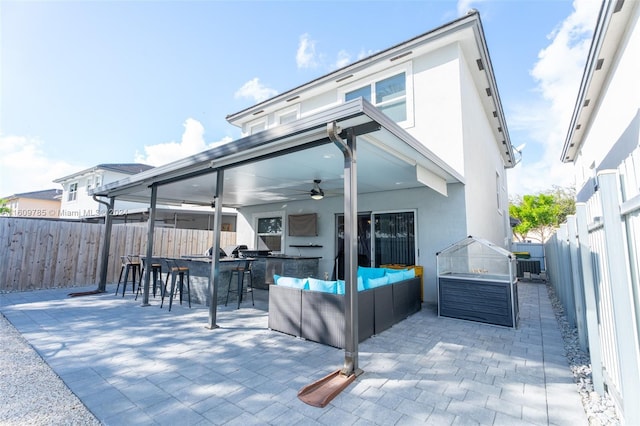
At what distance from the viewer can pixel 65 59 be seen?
290 inches

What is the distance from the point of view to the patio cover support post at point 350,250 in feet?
9.86

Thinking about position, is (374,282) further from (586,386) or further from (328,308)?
(586,386)

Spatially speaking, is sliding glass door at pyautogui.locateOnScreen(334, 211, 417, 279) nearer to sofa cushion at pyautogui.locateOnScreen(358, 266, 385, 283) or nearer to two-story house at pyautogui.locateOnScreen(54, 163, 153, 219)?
sofa cushion at pyautogui.locateOnScreen(358, 266, 385, 283)

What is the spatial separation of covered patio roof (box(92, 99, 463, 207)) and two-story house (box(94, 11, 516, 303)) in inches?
0.8

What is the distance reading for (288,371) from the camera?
10.1 feet

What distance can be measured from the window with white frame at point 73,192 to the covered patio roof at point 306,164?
15.4 m

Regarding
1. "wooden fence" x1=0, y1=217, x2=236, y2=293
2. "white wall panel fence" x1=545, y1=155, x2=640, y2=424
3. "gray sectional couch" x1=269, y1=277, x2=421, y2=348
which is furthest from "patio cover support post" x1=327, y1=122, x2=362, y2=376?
"wooden fence" x1=0, y1=217, x2=236, y2=293

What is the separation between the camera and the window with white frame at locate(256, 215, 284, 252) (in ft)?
34.1

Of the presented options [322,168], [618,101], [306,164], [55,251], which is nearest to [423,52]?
[618,101]

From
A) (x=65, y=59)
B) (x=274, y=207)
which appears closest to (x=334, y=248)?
(x=274, y=207)

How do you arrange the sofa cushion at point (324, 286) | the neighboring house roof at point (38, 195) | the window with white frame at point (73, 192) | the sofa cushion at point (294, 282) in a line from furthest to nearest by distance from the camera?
the neighboring house roof at point (38, 195)
the window with white frame at point (73, 192)
the sofa cushion at point (294, 282)
the sofa cushion at point (324, 286)

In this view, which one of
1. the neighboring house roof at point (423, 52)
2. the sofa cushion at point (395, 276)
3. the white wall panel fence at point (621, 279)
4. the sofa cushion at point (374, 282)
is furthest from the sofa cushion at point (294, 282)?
the neighboring house roof at point (423, 52)

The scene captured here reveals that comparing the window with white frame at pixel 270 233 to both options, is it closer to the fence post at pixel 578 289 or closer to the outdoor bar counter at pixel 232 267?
the outdoor bar counter at pixel 232 267

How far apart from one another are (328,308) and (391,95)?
5.95 metres
